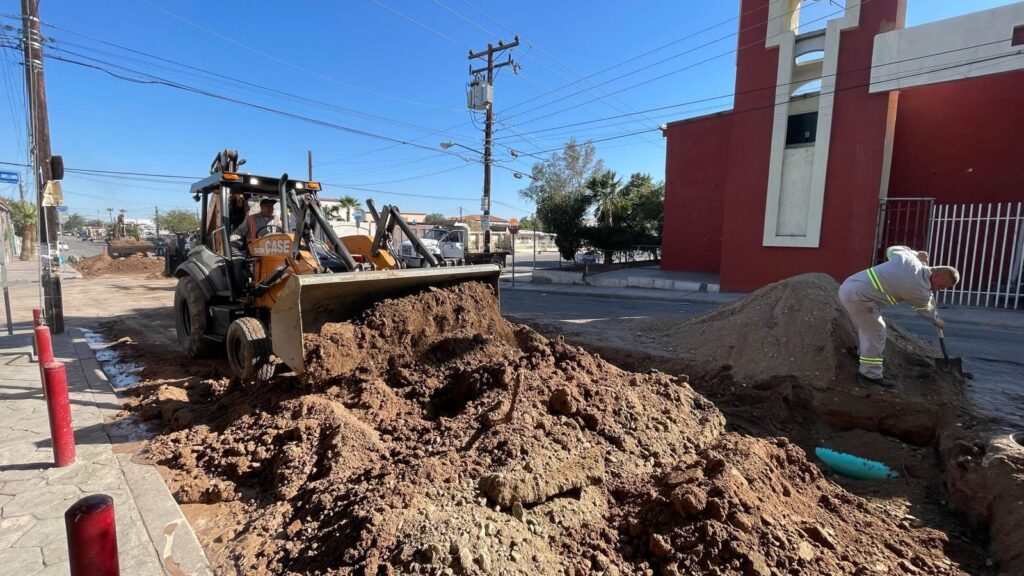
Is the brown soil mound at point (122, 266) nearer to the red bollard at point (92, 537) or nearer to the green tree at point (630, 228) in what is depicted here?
the green tree at point (630, 228)

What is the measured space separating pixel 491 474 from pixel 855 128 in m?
14.6

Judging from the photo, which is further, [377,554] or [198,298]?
[198,298]

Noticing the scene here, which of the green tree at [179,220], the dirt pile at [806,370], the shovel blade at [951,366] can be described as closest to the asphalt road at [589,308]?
the dirt pile at [806,370]

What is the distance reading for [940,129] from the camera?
44.2ft

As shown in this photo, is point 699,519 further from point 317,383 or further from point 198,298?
point 198,298

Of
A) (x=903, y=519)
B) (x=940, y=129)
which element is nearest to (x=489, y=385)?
(x=903, y=519)

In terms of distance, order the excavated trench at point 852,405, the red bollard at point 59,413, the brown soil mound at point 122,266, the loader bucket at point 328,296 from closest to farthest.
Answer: the excavated trench at point 852,405, the red bollard at point 59,413, the loader bucket at point 328,296, the brown soil mound at point 122,266

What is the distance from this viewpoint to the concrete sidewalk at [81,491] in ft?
8.41

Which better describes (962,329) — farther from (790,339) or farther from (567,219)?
(567,219)

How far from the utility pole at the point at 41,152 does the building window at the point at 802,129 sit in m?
16.8

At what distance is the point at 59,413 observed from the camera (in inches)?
137

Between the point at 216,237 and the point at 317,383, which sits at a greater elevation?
the point at 216,237

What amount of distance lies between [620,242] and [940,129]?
38.7 ft

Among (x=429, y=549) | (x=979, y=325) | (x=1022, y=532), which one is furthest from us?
(x=979, y=325)
